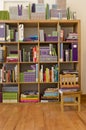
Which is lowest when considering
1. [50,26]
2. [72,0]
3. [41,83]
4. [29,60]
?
[41,83]

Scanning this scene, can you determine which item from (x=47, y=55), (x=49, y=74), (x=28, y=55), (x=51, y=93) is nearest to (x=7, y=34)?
(x=28, y=55)

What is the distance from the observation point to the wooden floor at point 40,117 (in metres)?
3.52

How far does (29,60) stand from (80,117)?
6.66ft

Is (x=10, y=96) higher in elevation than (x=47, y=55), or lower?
lower

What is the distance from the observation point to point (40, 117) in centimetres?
413

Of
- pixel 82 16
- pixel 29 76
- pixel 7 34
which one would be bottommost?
pixel 29 76

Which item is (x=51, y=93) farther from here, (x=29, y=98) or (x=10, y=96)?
(x=10, y=96)

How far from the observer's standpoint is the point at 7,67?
5973 mm

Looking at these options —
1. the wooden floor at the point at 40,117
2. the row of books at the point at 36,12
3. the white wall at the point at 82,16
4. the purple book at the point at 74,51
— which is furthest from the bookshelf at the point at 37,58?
the wooden floor at the point at 40,117

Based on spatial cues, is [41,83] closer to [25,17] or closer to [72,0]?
[25,17]

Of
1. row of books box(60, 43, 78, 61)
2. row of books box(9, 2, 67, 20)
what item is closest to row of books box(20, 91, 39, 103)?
row of books box(60, 43, 78, 61)

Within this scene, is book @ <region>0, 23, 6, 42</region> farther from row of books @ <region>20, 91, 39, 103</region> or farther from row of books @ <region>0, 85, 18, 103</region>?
row of books @ <region>20, 91, 39, 103</region>

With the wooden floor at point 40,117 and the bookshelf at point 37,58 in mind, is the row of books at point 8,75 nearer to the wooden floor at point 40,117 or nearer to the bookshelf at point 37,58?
the bookshelf at point 37,58

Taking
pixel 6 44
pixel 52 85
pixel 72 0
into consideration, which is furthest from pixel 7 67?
pixel 72 0
